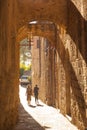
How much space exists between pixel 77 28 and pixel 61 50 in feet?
15.2

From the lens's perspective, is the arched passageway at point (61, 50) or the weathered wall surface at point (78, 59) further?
the weathered wall surface at point (78, 59)

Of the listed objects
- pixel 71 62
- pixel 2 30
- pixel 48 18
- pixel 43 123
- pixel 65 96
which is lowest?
pixel 43 123

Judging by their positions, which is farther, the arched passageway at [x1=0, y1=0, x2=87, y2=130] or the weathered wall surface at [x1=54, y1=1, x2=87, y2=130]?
the weathered wall surface at [x1=54, y1=1, x2=87, y2=130]

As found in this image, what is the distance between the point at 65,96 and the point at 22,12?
4.22 metres

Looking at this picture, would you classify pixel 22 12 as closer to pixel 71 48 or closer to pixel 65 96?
pixel 71 48

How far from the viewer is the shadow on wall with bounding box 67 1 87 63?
32.7 feet

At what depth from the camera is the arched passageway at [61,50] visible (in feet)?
30.2

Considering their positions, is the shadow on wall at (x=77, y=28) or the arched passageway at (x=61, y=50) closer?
the arched passageway at (x=61, y=50)

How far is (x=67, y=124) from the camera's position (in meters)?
12.0

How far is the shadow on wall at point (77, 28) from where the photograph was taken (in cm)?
996

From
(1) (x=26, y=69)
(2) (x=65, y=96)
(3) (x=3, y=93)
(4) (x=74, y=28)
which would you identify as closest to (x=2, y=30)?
(3) (x=3, y=93)

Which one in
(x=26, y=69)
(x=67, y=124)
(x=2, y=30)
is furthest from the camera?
(x=26, y=69)

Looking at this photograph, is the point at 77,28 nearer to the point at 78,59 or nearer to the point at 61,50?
the point at 78,59

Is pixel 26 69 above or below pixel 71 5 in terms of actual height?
below
